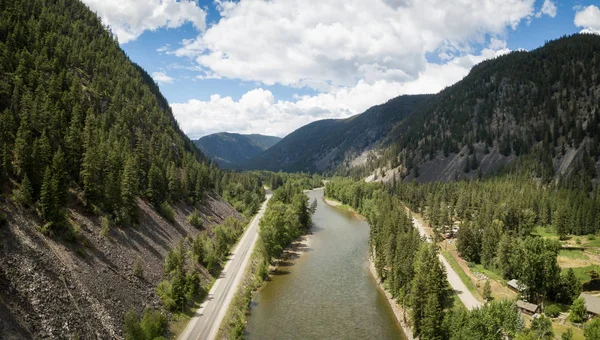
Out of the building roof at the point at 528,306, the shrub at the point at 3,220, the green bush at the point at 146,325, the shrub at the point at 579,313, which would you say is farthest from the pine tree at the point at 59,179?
the shrub at the point at 579,313

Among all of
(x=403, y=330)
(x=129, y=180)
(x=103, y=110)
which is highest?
(x=103, y=110)

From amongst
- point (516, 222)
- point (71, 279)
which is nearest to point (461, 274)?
point (516, 222)

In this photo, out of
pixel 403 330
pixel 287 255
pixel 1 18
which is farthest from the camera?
pixel 287 255

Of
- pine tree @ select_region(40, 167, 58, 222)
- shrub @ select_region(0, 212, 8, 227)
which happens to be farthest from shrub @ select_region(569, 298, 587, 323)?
shrub @ select_region(0, 212, 8, 227)

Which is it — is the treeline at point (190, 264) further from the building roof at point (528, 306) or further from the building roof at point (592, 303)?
the building roof at point (592, 303)

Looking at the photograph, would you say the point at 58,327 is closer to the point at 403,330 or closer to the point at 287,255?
the point at 403,330

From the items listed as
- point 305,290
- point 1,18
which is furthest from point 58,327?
point 1,18

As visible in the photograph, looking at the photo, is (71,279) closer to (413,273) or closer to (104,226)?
(104,226)
